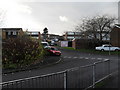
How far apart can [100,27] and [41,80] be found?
128 ft

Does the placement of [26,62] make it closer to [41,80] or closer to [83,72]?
[83,72]

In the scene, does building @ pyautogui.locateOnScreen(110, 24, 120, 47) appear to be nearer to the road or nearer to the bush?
the road

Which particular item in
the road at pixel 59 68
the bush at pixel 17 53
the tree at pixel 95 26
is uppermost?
the tree at pixel 95 26

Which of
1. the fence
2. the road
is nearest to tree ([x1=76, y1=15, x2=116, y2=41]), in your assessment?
the road

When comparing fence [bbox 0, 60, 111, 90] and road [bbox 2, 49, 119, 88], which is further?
road [bbox 2, 49, 119, 88]

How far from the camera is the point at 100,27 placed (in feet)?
139

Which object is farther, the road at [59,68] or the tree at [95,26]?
the tree at [95,26]

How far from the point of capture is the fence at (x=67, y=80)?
4.47m

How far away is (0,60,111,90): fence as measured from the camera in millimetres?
4465

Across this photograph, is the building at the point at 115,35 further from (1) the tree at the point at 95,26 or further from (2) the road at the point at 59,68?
(2) the road at the point at 59,68

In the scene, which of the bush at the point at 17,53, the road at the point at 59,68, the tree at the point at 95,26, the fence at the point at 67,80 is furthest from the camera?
the tree at the point at 95,26

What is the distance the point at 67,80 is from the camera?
18.4ft

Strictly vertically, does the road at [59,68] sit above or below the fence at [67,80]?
below

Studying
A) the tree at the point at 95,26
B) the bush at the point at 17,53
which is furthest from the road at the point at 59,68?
the tree at the point at 95,26
